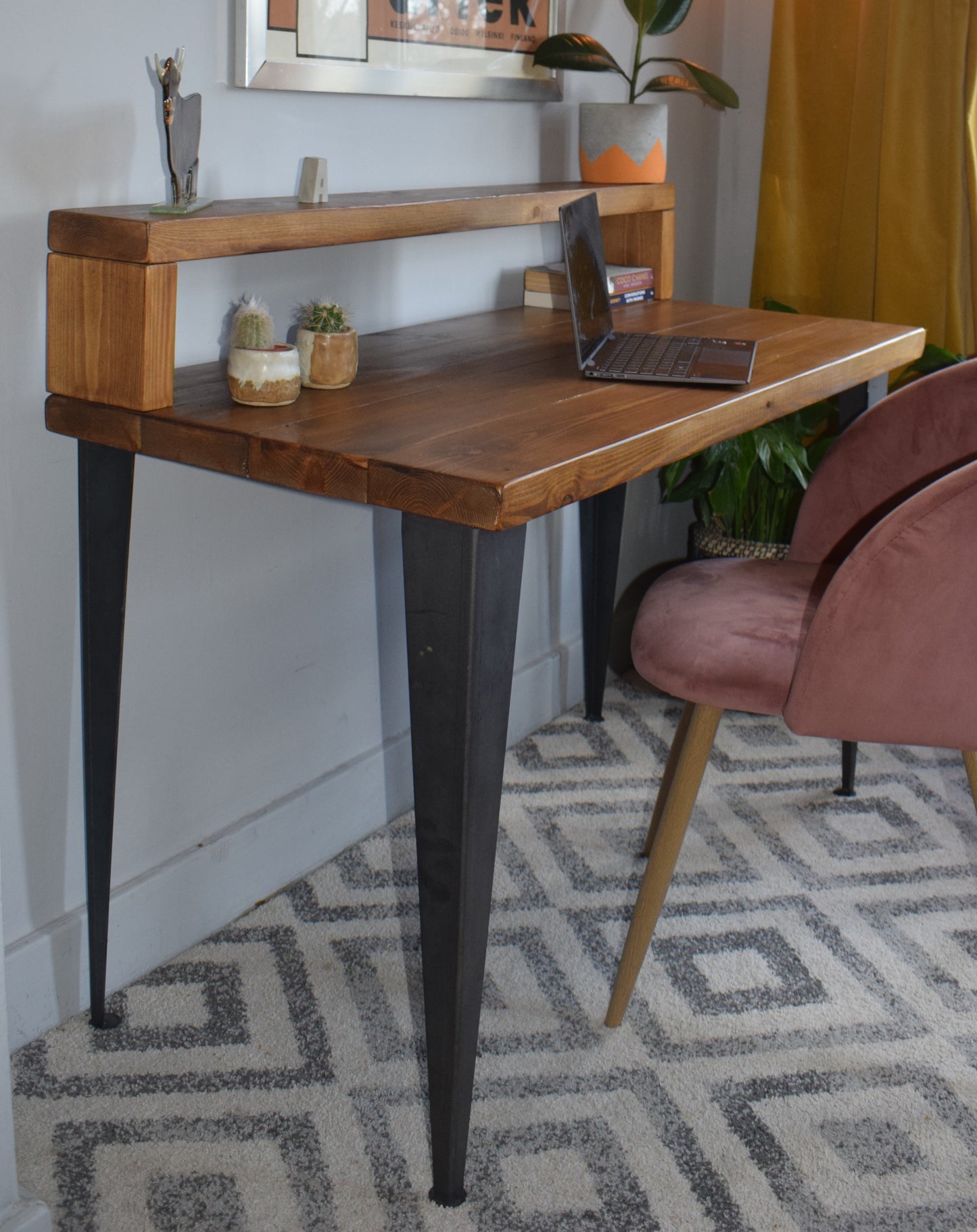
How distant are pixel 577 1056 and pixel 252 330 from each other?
90 centimetres

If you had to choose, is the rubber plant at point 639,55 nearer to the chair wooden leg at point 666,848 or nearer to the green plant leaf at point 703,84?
the green plant leaf at point 703,84

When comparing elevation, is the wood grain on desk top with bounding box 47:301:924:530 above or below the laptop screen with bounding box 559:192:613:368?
below

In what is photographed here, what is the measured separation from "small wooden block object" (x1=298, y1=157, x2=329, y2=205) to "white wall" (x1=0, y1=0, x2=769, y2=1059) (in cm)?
10

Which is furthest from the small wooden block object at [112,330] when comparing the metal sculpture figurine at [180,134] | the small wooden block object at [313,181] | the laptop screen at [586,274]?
the laptop screen at [586,274]

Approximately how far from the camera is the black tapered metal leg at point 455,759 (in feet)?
3.50

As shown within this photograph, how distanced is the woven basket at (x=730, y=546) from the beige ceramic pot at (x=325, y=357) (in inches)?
45.9

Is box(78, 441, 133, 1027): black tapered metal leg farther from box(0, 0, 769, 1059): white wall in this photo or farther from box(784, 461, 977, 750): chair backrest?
box(784, 461, 977, 750): chair backrest

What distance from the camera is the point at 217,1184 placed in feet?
4.15

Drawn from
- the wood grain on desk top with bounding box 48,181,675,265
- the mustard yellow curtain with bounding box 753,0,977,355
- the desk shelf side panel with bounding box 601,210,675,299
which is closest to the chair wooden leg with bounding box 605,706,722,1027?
the wood grain on desk top with bounding box 48,181,675,265

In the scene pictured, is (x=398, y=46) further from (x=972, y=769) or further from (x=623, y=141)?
(x=972, y=769)

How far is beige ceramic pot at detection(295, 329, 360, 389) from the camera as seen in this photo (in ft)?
4.45

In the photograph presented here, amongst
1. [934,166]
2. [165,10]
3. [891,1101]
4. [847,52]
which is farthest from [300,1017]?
[847,52]

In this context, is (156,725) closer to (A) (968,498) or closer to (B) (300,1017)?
(B) (300,1017)

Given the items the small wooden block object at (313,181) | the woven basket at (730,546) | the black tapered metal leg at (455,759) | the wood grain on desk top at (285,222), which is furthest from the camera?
the woven basket at (730,546)
